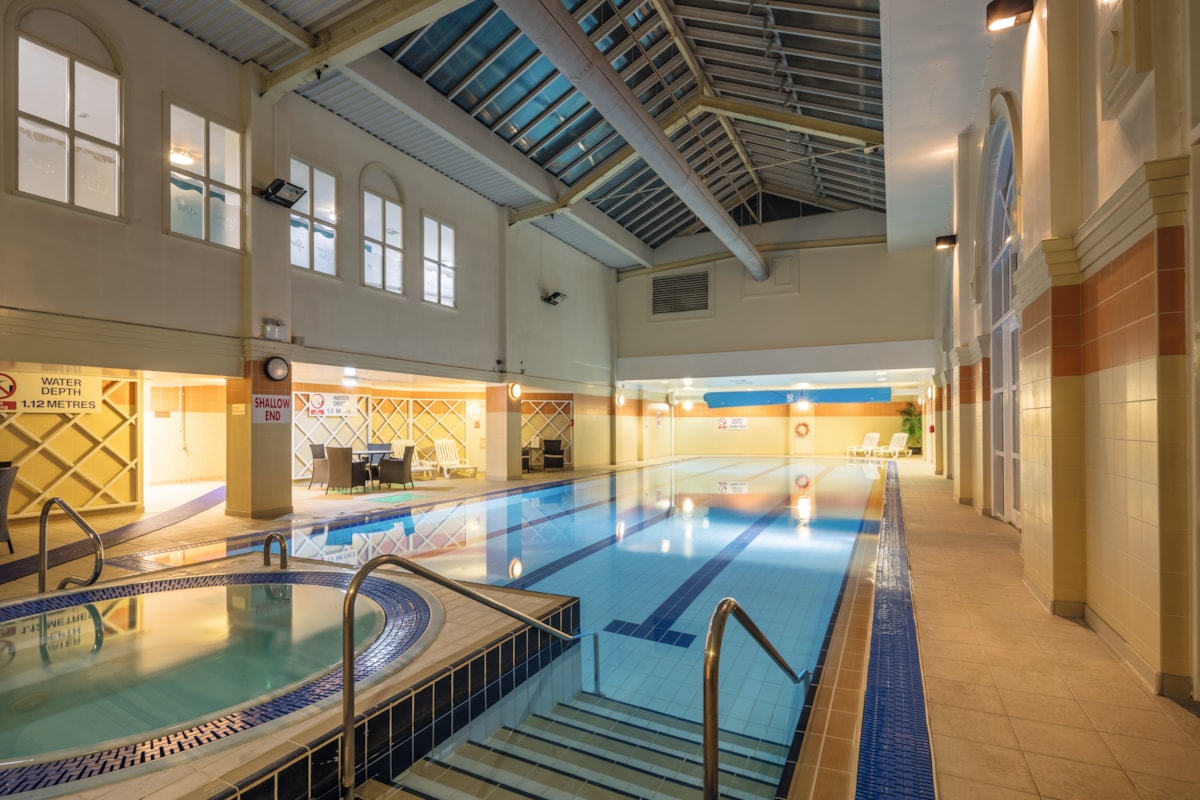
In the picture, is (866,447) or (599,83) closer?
(599,83)

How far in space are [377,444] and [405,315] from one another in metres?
4.50

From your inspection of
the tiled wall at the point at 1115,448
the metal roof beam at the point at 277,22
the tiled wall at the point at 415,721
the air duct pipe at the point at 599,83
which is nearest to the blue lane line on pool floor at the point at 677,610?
the tiled wall at the point at 415,721

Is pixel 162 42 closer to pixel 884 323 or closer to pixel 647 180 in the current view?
pixel 647 180

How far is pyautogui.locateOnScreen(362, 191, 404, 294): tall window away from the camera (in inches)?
348

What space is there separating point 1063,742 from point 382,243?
9.08 meters

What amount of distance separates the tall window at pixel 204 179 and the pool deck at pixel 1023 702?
3.63 metres

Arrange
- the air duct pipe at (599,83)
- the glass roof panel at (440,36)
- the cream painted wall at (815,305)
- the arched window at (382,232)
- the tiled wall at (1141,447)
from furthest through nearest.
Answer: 1. the cream painted wall at (815,305)
2. the arched window at (382,232)
3. the glass roof panel at (440,36)
4. the air duct pipe at (599,83)
5. the tiled wall at (1141,447)

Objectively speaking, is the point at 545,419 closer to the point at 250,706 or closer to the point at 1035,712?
the point at 250,706

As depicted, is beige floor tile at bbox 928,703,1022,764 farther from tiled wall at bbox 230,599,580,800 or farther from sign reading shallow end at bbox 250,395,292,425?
sign reading shallow end at bbox 250,395,292,425

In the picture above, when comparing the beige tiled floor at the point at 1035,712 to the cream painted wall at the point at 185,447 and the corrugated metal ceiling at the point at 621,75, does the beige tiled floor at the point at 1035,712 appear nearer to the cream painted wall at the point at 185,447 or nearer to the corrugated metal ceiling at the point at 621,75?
the corrugated metal ceiling at the point at 621,75

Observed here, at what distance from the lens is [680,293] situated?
1504 centimetres

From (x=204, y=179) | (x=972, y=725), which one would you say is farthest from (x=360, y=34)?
(x=972, y=725)

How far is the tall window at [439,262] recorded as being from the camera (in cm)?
992

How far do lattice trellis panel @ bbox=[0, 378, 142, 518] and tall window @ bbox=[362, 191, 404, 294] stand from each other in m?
3.25
